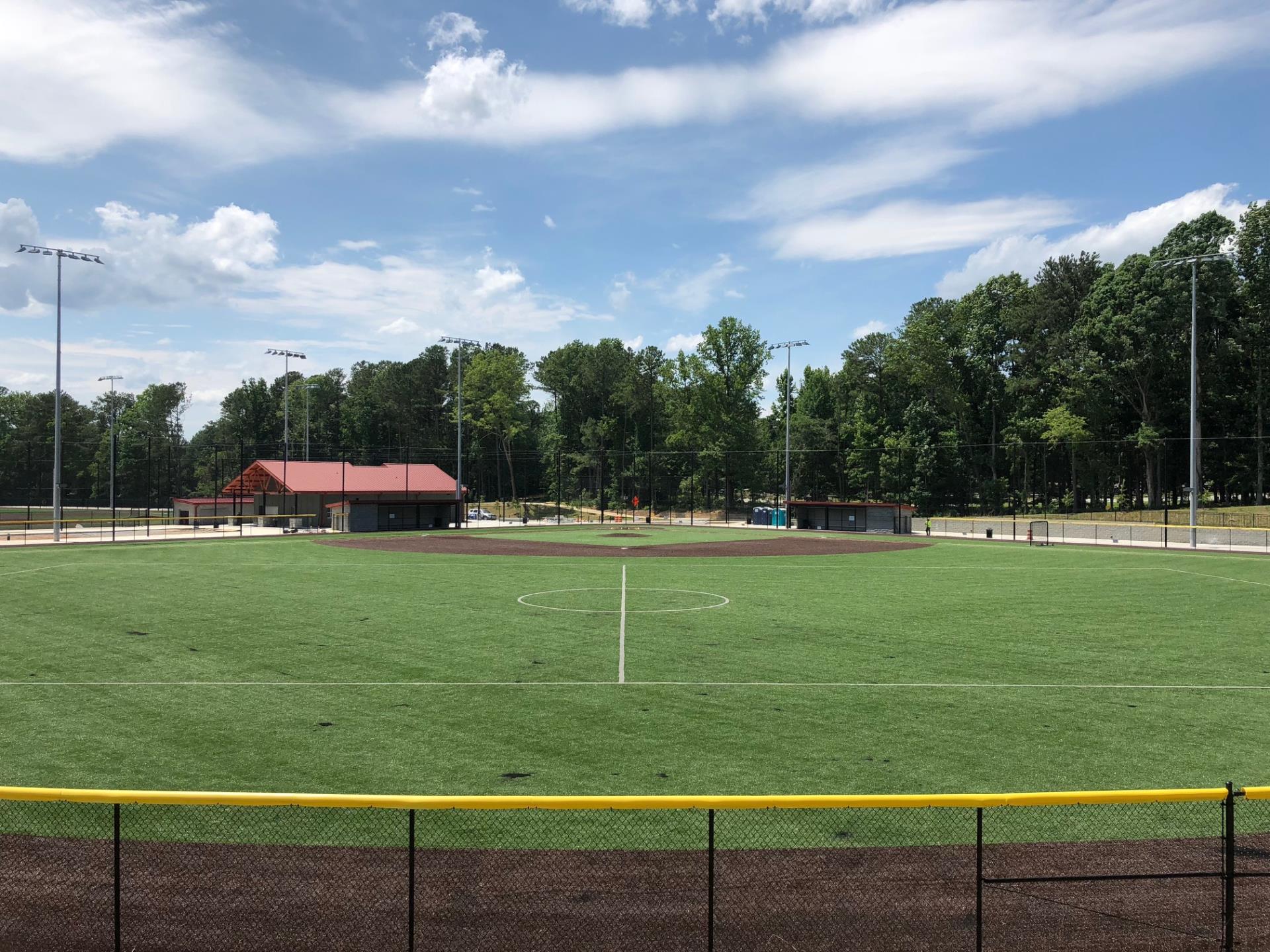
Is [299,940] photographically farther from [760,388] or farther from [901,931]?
[760,388]

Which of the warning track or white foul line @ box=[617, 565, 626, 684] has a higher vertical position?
white foul line @ box=[617, 565, 626, 684]

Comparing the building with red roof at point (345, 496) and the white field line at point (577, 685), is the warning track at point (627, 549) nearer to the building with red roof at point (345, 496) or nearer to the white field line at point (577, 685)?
the building with red roof at point (345, 496)

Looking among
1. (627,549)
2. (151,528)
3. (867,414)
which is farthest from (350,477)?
(867,414)

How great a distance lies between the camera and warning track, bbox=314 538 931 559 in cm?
4550

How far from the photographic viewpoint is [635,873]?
788cm

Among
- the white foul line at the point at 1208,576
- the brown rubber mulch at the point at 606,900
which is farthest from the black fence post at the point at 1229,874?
the white foul line at the point at 1208,576

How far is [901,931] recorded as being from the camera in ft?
22.2

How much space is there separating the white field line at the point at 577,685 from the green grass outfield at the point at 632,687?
8cm

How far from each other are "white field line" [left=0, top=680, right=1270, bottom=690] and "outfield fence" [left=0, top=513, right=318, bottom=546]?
40.6 meters

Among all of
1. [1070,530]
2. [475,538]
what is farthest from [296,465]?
[1070,530]

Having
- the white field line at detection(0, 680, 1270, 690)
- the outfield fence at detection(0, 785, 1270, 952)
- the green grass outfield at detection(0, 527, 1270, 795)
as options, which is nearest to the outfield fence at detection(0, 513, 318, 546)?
the green grass outfield at detection(0, 527, 1270, 795)

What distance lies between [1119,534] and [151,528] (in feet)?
233

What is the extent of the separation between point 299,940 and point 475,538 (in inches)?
2064

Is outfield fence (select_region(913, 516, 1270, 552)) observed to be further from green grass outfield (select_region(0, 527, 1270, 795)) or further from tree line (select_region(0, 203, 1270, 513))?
green grass outfield (select_region(0, 527, 1270, 795))
